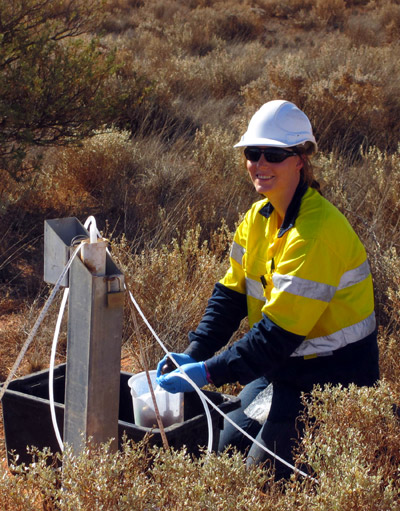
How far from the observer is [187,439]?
97.3 inches

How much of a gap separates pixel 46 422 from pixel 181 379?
1.84ft

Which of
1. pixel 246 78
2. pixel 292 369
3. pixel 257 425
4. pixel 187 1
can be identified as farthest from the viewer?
pixel 187 1

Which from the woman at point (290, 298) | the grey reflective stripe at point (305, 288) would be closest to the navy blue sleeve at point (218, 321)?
the woman at point (290, 298)

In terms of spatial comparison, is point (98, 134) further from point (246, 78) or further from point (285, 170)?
point (246, 78)

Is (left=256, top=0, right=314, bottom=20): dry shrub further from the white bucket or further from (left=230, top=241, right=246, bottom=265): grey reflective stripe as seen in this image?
the white bucket

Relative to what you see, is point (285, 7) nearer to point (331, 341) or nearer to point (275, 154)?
point (275, 154)

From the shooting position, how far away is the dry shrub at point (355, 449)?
1699mm

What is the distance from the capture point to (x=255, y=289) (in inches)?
114

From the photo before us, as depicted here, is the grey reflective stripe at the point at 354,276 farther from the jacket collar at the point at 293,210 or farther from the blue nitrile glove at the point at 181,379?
the blue nitrile glove at the point at 181,379

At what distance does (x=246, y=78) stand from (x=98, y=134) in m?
5.28

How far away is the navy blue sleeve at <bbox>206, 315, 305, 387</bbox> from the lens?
2.50 m

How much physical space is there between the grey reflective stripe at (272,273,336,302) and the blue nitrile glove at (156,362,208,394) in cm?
44

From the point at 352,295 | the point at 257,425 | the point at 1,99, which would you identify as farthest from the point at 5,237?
the point at 352,295

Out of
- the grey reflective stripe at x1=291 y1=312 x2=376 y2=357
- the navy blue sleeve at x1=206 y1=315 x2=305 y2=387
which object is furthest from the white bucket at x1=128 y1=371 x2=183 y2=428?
the grey reflective stripe at x1=291 y1=312 x2=376 y2=357
